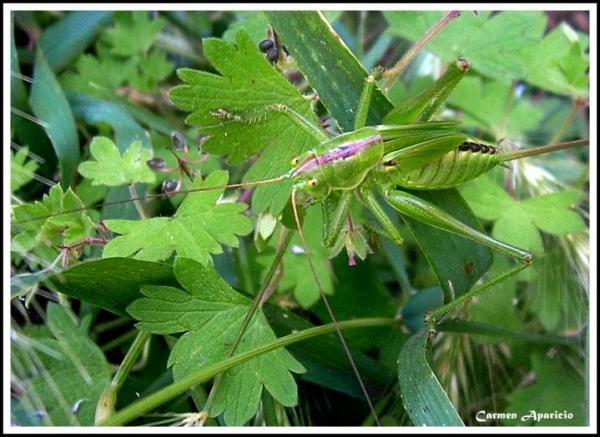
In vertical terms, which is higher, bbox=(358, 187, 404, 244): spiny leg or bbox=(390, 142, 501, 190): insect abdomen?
bbox=(390, 142, 501, 190): insect abdomen

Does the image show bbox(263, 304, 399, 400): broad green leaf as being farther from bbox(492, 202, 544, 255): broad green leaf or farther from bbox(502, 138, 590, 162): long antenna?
bbox(502, 138, 590, 162): long antenna

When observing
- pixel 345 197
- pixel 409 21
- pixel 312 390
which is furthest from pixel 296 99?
pixel 312 390

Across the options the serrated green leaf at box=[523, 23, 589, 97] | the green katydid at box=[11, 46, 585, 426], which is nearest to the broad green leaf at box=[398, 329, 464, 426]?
the green katydid at box=[11, 46, 585, 426]

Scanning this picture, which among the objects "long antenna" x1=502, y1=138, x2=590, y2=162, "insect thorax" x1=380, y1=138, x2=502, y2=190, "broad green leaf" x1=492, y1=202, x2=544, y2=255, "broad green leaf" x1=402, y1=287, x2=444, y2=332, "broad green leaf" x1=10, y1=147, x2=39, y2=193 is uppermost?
"long antenna" x1=502, y1=138, x2=590, y2=162

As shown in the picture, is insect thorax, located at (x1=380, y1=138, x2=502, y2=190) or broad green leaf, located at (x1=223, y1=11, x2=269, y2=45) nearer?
insect thorax, located at (x1=380, y1=138, x2=502, y2=190)

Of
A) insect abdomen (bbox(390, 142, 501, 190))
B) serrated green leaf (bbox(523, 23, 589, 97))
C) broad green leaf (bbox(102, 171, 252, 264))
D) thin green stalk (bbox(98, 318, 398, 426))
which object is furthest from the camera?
serrated green leaf (bbox(523, 23, 589, 97))

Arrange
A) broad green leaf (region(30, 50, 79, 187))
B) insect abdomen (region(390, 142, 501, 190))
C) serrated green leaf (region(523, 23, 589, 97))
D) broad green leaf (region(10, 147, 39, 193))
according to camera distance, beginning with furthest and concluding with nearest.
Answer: serrated green leaf (region(523, 23, 589, 97)) < broad green leaf (region(30, 50, 79, 187)) < broad green leaf (region(10, 147, 39, 193)) < insect abdomen (region(390, 142, 501, 190))

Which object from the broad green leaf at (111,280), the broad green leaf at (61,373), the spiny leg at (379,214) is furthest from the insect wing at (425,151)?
the broad green leaf at (61,373)

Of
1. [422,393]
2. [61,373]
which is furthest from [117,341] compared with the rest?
[422,393]

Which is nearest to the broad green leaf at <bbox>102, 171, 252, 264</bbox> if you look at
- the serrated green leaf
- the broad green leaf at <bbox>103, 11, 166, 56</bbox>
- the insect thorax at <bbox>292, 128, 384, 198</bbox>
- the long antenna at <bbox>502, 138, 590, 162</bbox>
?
the insect thorax at <bbox>292, 128, 384, 198</bbox>
